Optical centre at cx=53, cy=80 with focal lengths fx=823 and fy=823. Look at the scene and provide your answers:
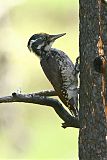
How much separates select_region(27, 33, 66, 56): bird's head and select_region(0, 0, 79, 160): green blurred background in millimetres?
4862

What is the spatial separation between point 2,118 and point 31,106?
2277mm

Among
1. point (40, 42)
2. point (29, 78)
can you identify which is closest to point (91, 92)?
point (40, 42)

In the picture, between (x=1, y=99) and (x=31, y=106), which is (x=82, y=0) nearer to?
(x=1, y=99)

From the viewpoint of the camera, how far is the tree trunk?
553cm

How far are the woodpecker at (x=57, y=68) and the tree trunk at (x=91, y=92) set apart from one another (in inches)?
60.8

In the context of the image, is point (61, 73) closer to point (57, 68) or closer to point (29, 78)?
point (57, 68)

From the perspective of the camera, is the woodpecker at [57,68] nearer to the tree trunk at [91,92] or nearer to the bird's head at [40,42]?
the bird's head at [40,42]

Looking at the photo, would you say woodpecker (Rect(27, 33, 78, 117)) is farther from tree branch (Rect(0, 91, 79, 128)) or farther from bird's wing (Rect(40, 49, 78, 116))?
tree branch (Rect(0, 91, 79, 128))

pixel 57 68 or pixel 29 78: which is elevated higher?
pixel 57 68

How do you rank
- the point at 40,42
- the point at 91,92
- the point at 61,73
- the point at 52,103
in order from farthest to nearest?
the point at 61,73
the point at 40,42
the point at 52,103
the point at 91,92

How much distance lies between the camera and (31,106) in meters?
14.8

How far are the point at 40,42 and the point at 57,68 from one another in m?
0.30

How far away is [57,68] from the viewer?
7578mm

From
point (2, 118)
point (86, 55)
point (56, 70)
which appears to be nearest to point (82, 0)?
point (86, 55)
